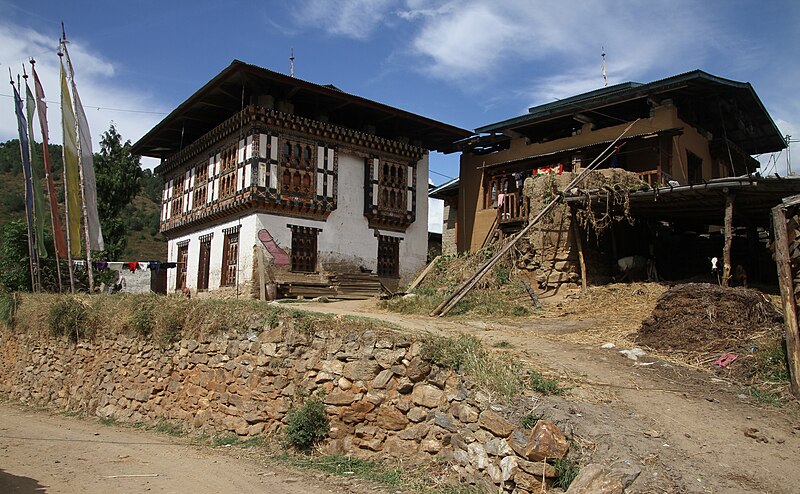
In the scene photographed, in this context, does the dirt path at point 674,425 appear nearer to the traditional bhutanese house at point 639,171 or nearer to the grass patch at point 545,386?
the grass patch at point 545,386

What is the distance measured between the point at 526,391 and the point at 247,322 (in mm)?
6453

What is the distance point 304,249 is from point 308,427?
1332 cm

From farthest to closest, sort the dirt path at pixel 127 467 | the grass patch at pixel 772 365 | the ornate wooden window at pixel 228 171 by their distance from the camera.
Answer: the ornate wooden window at pixel 228 171
the dirt path at pixel 127 467
the grass patch at pixel 772 365

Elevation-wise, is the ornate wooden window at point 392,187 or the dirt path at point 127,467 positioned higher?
the ornate wooden window at point 392,187

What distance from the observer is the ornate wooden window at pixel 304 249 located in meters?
22.2

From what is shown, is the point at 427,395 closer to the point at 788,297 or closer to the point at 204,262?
the point at 788,297

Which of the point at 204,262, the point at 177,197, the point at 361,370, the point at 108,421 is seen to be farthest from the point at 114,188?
the point at 361,370

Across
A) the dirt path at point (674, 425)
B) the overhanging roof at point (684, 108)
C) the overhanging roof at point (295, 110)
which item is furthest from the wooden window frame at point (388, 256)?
the dirt path at point (674, 425)

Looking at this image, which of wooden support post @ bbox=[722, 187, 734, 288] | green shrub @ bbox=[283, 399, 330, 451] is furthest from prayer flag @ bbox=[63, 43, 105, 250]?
wooden support post @ bbox=[722, 187, 734, 288]

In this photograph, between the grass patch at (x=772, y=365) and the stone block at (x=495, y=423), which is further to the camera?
the grass patch at (x=772, y=365)

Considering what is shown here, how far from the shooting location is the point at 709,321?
9.98 metres

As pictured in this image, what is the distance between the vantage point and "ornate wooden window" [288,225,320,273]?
22.2 meters

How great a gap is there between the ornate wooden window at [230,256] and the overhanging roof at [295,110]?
510 centimetres

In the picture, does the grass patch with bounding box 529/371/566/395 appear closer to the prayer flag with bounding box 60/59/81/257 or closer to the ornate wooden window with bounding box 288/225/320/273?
the ornate wooden window with bounding box 288/225/320/273
